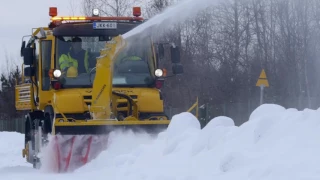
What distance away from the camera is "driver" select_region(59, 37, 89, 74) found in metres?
13.1

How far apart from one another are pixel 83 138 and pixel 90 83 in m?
1.48

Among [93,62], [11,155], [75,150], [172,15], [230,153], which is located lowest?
[11,155]

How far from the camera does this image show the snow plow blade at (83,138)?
38.1ft

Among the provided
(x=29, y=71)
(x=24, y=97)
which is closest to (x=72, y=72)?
(x=29, y=71)

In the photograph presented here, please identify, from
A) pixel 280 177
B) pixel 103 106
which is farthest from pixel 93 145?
pixel 280 177

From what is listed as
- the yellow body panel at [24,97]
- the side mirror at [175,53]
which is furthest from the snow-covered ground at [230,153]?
the yellow body panel at [24,97]

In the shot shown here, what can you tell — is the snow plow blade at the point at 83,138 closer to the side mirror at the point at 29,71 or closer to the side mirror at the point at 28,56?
the side mirror at the point at 28,56

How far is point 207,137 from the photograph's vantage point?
852 centimetres

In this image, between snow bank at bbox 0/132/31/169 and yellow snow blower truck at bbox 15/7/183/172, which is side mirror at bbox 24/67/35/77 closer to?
yellow snow blower truck at bbox 15/7/183/172

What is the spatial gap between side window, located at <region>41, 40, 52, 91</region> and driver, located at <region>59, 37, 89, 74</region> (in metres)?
0.41

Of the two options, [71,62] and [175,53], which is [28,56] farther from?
[175,53]

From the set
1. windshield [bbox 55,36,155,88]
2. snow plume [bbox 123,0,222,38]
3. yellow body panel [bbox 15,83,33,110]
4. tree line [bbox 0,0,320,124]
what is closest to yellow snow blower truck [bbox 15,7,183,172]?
windshield [bbox 55,36,155,88]

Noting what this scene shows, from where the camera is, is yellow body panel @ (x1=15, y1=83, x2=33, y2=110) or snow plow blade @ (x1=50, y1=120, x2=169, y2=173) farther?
yellow body panel @ (x1=15, y1=83, x2=33, y2=110)

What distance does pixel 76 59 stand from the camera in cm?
1310
